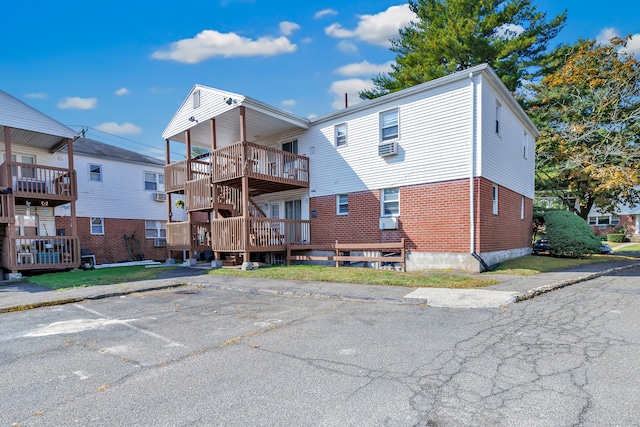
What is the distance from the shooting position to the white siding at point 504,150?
1188 cm

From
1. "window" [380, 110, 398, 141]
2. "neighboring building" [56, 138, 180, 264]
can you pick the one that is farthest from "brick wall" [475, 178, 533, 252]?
"neighboring building" [56, 138, 180, 264]

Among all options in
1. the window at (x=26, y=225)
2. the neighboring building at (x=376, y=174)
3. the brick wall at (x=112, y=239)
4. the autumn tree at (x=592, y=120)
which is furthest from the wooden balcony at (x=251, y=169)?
the autumn tree at (x=592, y=120)

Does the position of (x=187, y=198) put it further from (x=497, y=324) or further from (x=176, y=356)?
(x=497, y=324)

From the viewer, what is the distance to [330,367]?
383cm

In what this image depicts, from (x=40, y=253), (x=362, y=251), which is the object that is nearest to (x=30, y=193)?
(x=40, y=253)

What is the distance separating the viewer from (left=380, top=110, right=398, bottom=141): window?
44.4 ft

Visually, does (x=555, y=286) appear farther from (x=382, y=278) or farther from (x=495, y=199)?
(x=495, y=199)

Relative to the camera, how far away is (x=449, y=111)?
12.1 metres

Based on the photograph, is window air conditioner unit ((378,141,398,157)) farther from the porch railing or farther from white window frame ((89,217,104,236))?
white window frame ((89,217,104,236))

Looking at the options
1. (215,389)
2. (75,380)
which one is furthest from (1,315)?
(215,389)

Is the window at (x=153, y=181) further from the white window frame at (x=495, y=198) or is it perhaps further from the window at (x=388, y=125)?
the white window frame at (x=495, y=198)

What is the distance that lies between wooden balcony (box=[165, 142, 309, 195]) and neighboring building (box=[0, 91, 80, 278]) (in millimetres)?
4351

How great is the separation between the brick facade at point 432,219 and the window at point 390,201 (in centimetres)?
20

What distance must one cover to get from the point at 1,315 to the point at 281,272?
6.83 m
